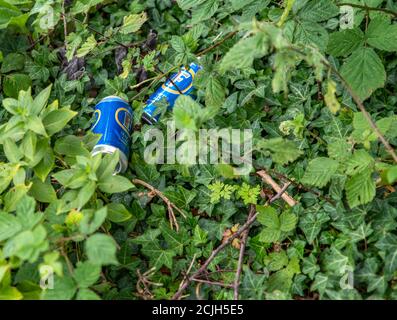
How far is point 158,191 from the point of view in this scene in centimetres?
215

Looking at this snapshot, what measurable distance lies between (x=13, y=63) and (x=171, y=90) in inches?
31.6

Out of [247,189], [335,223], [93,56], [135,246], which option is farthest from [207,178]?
[93,56]

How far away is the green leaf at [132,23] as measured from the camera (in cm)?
239

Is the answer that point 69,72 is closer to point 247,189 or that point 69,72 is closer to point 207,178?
point 207,178

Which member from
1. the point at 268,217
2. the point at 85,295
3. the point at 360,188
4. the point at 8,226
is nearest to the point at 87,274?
the point at 85,295

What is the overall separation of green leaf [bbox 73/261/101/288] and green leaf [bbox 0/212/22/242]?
0.77 feet

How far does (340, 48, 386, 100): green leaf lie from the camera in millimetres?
1925

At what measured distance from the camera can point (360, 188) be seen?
175 centimetres

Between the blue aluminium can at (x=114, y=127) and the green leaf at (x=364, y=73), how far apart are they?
925 millimetres

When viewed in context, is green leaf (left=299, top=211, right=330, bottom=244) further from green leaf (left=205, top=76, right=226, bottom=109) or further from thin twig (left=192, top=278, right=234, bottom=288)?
green leaf (left=205, top=76, right=226, bottom=109)

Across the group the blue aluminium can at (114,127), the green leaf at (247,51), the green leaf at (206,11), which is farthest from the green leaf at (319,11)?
the blue aluminium can at (114,127)

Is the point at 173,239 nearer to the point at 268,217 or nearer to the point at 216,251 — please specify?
the point at 216,251

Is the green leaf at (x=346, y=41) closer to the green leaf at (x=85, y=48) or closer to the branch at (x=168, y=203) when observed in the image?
the branch at (x=168, y=203)

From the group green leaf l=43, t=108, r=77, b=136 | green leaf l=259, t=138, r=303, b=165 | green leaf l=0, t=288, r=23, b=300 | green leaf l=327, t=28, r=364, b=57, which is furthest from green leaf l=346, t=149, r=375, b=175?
green leaf l=0, t=288, r=23, b=300
